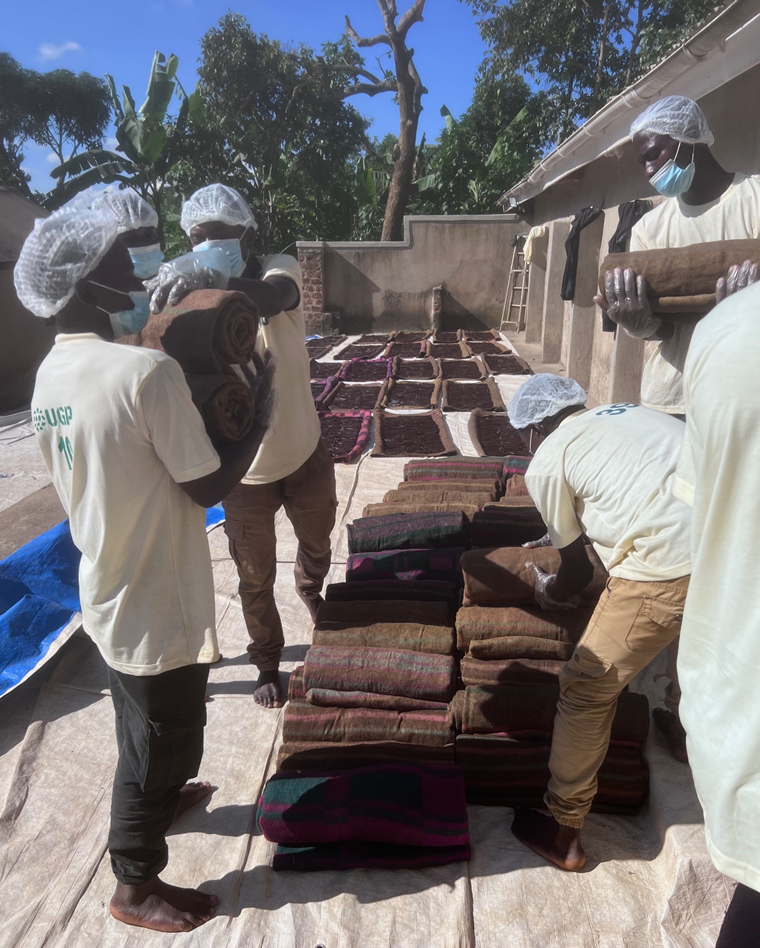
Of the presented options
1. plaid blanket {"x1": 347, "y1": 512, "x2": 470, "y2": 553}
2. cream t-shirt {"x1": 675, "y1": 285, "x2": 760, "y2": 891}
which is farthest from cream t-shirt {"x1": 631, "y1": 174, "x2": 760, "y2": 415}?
cream t-shirt {"x1": 675, "y1": 285, "x2": 760, "y2": 891}

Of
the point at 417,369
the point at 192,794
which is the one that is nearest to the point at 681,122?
the point at 192,794

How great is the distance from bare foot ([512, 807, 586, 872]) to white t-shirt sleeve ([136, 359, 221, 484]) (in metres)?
1.53

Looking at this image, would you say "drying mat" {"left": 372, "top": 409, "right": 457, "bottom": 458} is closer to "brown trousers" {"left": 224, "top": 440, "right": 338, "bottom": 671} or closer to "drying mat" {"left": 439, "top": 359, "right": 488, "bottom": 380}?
"drying mat" {"left": 439, "top": 359, "right": 488, "bottom": 380}

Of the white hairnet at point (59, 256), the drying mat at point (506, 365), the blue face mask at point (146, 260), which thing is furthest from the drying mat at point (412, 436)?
the white hairnet at point (59, 256)

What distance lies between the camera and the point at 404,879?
2.04 m

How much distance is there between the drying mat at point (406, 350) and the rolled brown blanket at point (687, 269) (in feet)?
24.7

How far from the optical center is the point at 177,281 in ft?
7.07

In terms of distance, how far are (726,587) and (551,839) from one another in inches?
54.1

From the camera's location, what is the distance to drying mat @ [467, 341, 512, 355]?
10.2m

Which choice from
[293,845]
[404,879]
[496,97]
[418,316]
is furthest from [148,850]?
[496,97]

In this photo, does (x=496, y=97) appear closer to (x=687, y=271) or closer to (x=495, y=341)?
(x=495, y=341)

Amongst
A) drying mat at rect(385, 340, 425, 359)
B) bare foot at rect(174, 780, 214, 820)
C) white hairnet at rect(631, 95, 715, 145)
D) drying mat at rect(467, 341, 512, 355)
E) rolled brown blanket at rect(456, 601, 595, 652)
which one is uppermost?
white hairnet at rect(631, 95, 715, 145)

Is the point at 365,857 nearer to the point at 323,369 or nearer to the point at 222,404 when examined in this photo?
the point at 222,404

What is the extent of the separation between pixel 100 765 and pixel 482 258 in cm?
1229
